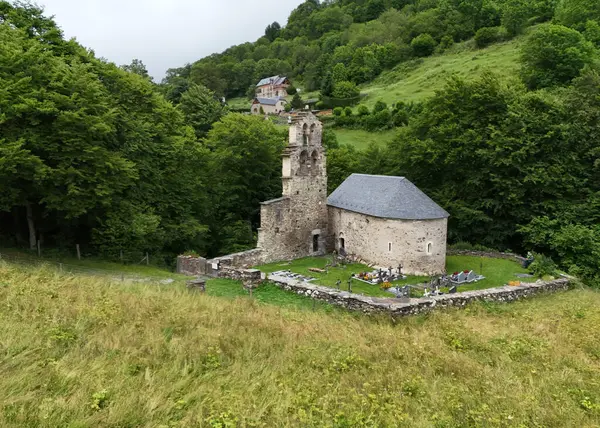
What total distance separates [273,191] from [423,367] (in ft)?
85.4

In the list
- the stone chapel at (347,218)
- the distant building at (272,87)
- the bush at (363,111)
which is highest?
the distant building at (272,87)

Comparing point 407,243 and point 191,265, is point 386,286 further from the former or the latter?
point 191,265

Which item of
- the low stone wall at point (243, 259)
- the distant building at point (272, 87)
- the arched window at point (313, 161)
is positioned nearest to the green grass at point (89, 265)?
the low stone wall at point (243, 259)

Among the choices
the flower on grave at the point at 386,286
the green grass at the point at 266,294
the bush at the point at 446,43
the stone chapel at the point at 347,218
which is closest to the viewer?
the green grass at the point at 266,294

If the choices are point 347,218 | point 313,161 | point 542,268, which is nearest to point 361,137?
point 313,161

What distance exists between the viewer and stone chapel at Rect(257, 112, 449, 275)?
22234 mm

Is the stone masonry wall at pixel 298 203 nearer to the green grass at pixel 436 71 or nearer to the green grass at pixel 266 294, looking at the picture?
the green grass at pixel 266 294

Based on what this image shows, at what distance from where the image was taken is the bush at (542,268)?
2083cm

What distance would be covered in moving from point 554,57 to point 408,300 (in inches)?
1675

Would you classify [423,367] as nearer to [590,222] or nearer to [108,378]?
[108,378]

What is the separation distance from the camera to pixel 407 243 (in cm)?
2216

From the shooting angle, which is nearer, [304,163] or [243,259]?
[243,259]

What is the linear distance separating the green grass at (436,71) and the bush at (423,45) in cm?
378

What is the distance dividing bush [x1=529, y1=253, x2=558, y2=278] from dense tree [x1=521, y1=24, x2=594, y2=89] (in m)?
28.9
